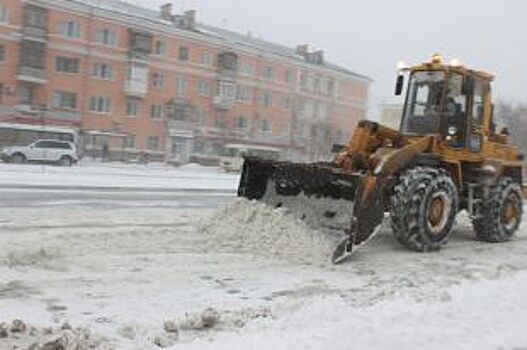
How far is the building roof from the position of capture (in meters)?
71.8

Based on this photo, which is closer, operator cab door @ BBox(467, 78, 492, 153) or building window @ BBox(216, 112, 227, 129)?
operator cab door @ BBox(467, 78, 492, 153)

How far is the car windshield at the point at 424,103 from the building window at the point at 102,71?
56.7 meters

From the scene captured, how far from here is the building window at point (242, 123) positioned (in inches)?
3157

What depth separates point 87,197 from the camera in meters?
21.3

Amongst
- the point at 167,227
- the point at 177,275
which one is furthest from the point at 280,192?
the point at 177,275


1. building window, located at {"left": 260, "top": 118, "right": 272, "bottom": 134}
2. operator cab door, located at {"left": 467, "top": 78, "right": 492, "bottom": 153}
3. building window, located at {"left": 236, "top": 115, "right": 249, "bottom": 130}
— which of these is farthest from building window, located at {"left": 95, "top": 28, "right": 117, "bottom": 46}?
operator cab door, located at {"left": 467, "top": 78, "right": 492, "bottom": 153}

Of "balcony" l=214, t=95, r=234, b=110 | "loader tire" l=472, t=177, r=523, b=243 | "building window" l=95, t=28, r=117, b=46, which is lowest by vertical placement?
"loader tire" l=472, t=177, r=523, b=243

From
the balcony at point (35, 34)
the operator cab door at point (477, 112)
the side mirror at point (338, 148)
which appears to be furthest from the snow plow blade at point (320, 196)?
the balcony at point (35, 34)

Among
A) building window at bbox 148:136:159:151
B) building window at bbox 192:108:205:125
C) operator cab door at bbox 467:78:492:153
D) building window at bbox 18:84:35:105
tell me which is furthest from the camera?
building window at bbox 192:108:205:125

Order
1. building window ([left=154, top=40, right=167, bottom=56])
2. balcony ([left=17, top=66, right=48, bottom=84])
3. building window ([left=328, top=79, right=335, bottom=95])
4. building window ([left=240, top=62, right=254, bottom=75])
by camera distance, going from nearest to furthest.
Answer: balcony ([left=17, top=66, right=48, bottom=84])
building window ([left=154, top=40, right=167, bottom=56])
building window ([left=240, top=62, right=254, bottom=75])
building window ([left=328, top=79, right=335, bottom=95])

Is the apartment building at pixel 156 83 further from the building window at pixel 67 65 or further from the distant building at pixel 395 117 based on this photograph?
the distant building at pixel 395 117

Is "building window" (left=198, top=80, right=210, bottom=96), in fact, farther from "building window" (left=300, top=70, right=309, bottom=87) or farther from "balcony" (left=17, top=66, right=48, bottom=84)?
"balcony" (left=17, top=66, right=48, bottom=84)

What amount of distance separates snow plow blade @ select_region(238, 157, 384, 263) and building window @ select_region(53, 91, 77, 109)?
55.0m

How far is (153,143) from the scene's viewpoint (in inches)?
2854
